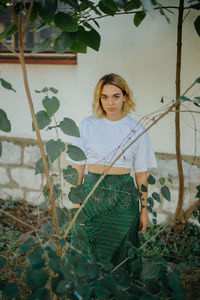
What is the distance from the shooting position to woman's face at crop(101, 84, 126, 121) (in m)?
1.80

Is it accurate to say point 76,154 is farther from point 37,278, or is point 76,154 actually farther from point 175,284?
point 175,284

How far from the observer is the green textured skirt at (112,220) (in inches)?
68.1

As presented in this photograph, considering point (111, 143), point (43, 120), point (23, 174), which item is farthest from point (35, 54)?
point (43, 120)

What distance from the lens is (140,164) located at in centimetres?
186

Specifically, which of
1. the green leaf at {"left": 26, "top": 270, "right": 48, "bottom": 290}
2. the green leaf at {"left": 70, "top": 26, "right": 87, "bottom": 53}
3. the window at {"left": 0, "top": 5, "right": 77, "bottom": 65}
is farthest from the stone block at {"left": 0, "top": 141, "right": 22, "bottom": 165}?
the green leaf at {"left": 26, "top": 270, "right": 48, "bottom": 290}

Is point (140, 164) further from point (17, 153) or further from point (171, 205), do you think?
point (17, 153)

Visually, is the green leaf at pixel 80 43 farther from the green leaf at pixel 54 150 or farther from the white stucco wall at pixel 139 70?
the white stucco wall at pixel 139 70

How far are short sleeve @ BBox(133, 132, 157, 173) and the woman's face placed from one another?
264 mm

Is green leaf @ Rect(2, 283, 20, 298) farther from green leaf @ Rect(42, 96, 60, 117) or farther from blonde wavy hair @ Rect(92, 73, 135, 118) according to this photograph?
blonde wavy hair @ Rect(92, 73, 135, 118)

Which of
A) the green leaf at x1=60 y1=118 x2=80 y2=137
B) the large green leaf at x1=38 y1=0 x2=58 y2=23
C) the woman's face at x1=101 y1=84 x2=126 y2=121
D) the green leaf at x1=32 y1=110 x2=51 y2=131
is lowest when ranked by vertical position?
the green leaf at x1=60 y1=118 x2=80 y2=137

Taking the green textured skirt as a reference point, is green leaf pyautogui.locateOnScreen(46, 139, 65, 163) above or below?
above

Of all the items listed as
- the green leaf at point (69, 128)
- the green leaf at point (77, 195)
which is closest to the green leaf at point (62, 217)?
the green leaf at point (77, 195)

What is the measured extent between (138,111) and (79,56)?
867mm

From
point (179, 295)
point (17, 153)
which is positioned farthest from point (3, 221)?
point (179, 295)
